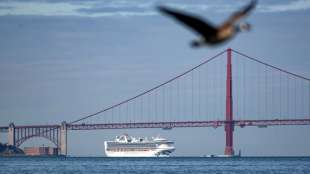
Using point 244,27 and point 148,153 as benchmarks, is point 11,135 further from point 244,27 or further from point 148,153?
point 244,27

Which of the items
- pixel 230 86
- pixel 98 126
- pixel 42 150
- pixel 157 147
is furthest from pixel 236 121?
pixel 42 150

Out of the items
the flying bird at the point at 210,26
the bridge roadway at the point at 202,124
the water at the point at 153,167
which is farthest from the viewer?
the bridge roadway at the point at 202,124

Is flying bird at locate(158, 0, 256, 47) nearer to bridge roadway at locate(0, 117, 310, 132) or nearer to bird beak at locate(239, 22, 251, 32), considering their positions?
bird beak at locate(239, 22, 251, 32)

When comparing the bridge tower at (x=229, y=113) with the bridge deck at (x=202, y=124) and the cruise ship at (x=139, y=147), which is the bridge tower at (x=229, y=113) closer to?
the bridge deck at (x=202, y=124)

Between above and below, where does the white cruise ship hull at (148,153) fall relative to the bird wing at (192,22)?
below

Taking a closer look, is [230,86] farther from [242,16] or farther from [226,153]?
[242,16]

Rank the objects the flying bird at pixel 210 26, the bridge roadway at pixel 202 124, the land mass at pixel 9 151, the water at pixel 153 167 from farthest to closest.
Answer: the land mass at pixel 9 151, the bridge roadway at pixel 202 124, the water at pixel 153 167, the flying bird at pixel 210 26

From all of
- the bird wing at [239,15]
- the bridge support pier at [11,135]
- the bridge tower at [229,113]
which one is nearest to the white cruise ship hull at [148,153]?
the bridge support pier at [11,135]
